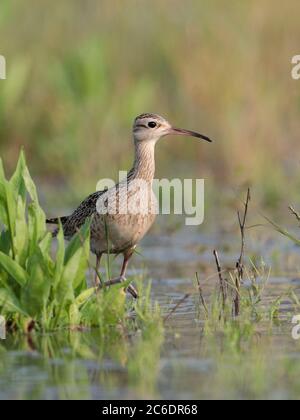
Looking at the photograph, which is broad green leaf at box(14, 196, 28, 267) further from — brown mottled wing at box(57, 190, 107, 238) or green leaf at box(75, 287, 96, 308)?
brown mottled wing at box(57, 190, 107, 238)

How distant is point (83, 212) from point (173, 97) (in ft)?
23.2

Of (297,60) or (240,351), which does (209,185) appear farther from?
(240,351)

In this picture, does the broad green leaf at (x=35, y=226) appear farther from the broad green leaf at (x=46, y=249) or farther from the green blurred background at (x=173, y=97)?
the green blurred background at (x=173, y=97)

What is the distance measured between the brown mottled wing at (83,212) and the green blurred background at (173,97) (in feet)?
14.1

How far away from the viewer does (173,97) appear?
16.0m

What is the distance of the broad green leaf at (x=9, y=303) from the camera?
734 cm

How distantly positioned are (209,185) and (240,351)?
24.0 ft

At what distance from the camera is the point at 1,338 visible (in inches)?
289

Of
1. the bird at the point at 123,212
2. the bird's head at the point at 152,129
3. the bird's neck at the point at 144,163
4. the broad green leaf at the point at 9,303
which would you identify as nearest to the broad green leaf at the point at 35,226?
the broad green leaf at the point at 9,303

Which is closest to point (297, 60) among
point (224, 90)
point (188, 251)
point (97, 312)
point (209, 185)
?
point (224, 90)

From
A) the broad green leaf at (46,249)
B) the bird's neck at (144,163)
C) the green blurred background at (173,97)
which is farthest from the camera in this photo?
the green blurred background at (173,97)

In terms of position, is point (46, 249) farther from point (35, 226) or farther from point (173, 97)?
point (173, 97)

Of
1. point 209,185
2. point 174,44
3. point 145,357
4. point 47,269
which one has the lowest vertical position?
point 145,357

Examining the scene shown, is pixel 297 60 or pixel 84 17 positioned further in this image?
pixel 84 17
